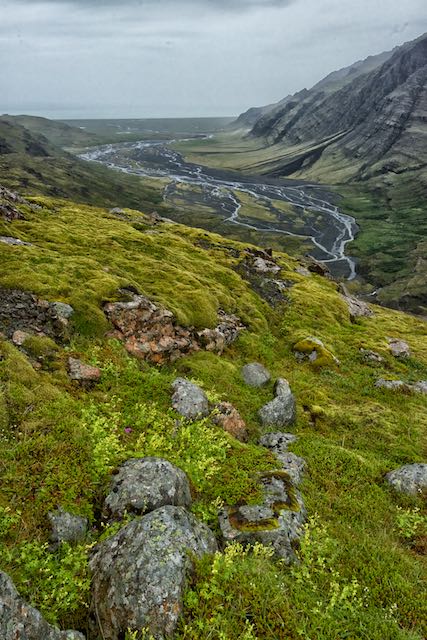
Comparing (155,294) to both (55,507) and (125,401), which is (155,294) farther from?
(55,507)

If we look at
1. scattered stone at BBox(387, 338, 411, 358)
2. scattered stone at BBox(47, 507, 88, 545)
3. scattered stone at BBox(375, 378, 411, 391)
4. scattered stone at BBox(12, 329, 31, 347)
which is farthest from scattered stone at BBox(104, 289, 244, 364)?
scattered stone at BBox(387, 338, 411, 358)

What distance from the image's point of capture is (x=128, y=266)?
31.6 m

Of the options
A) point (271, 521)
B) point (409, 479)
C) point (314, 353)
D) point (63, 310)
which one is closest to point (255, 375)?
point (314, 353)

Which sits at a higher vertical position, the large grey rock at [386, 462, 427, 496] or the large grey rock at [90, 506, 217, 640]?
the large grey rock at [90, 506, 217, 640]

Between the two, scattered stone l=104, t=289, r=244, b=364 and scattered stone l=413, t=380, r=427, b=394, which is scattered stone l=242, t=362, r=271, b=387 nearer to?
scattered stone l=104, t=289, r=244, b=364

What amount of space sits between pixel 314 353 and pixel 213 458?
62.1 ft

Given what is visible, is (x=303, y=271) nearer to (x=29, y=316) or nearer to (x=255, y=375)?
(x=255, y=375)

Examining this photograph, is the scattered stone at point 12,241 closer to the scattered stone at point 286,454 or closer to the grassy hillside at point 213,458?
the grassy hillside at point 213,458

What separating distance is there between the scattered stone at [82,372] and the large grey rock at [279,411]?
833 centimetres

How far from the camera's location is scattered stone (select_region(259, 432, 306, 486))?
14.7 meters

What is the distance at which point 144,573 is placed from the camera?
26.5 feet

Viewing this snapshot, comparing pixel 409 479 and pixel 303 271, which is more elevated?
pixel 409 479

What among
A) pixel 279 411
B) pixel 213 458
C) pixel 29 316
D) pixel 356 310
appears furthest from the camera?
pixel 356 310

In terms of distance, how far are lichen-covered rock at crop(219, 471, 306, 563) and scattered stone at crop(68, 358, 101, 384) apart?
7.96 m
